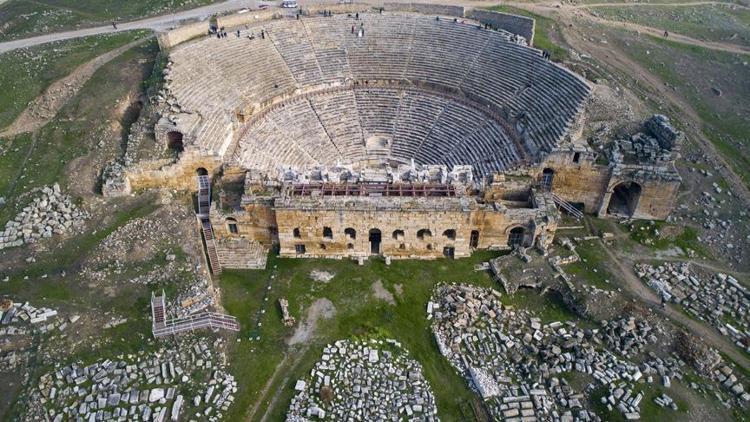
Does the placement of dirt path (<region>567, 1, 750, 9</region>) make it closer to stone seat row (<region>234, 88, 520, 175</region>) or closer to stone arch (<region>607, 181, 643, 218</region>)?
stone seat row (<region>234, 88, 520, 175</region>)

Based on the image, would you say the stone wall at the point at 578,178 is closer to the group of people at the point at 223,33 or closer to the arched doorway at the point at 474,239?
the arched doorway at the point at 474,239

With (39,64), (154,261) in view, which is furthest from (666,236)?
(39,64)

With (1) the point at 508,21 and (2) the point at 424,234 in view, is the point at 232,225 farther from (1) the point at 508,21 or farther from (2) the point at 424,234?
(1) the point at 508,21

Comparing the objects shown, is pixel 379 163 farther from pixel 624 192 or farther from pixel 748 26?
pixel 748 26

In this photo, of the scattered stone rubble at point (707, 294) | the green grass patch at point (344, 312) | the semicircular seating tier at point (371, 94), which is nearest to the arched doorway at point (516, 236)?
the green grass patch at point (344, 312)

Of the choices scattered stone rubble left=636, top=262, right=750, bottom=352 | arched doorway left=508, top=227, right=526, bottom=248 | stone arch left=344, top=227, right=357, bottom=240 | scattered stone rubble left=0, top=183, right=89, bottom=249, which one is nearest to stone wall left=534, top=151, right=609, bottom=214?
arched doorway left=508, top=227, right=526, bottom=248

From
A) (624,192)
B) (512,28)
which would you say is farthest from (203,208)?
(512,28)
